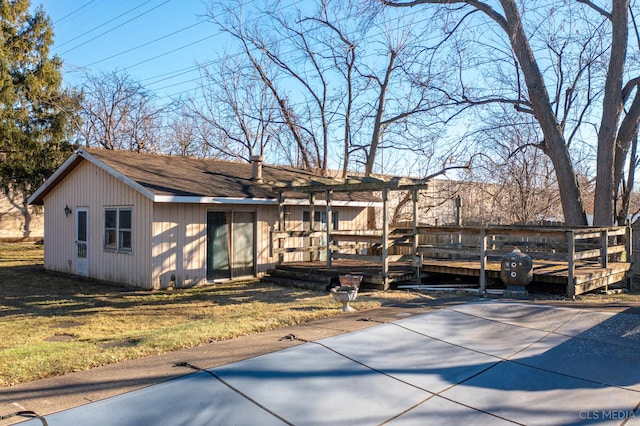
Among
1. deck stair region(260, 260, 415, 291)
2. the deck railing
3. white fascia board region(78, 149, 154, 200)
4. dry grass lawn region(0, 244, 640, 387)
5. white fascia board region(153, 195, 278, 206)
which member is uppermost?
white fascia board region(78, 149, 154, 200)

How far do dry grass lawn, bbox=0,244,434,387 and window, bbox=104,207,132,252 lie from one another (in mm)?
1072

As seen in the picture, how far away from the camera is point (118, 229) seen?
499 inches

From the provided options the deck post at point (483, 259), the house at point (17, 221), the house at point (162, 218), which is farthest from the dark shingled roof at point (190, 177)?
the house at point (17, 221)

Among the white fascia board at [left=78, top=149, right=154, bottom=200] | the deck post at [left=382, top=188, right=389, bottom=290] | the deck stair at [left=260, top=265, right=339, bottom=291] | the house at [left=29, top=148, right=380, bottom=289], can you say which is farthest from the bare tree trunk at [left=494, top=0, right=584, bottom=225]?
the white fascia board at [left=78, top=149, right=154, bottom=200]

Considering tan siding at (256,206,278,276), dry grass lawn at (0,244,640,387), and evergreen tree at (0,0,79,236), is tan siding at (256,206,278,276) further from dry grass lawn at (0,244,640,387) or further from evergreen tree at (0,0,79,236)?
evergreen tree at (0,0,79,236)

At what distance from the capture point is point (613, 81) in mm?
13727

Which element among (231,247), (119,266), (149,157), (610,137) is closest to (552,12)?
(610,137)

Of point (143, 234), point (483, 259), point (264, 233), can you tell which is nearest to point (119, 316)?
point (143, 234)

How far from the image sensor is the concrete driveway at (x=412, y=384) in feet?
12.5

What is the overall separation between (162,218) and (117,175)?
160 cm

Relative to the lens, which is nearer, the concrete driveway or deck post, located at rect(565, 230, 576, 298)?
the concrete driveway

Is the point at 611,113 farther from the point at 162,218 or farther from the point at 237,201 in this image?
the point at 162,218

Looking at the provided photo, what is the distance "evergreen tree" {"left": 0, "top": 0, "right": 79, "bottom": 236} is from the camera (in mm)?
22469

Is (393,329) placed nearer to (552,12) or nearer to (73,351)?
(73,351)
